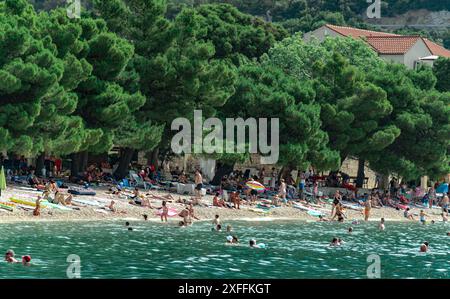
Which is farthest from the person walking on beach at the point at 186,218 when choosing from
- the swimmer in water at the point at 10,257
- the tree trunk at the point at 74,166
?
the swimmer in water at the point at 10,257

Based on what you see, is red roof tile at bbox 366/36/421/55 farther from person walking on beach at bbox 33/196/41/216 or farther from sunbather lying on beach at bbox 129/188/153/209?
person walking on beach at bbox 33/196/41/216

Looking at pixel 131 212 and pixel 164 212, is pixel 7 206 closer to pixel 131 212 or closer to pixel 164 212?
pixel 131 212

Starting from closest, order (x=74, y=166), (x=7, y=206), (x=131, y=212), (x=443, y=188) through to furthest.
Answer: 1. (x=7, y=206)
2. (x=131, y=212)
3. (x=74, y=166)
4. (x=443, y=188)

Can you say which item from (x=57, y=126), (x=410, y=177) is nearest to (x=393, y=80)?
(x=410, y=177)

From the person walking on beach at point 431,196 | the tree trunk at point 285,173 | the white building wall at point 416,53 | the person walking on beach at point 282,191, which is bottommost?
the person walking on beach at point 431,196

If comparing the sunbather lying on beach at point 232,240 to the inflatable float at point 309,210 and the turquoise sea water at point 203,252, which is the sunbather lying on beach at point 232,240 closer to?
the turquoise sea water at point 203,252

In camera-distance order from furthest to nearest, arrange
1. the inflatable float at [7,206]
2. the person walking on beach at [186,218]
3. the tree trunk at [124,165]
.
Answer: the tree trunk at [124,165], the person walking on beach at [186,218], the inflatable float at [7,206]

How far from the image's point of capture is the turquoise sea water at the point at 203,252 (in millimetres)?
38219

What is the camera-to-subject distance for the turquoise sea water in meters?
38.2

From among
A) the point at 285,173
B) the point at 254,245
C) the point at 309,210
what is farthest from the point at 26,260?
the point at 285,173

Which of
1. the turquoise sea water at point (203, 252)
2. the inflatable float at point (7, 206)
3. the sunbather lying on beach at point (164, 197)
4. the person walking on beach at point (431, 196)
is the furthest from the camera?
the person walking on beach at point (431, 196)

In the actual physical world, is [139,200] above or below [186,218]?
above

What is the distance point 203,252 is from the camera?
44.1 meters

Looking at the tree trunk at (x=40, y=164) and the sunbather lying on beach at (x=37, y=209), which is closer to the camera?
the sunbather lying on beach at (x=37, y=209)
